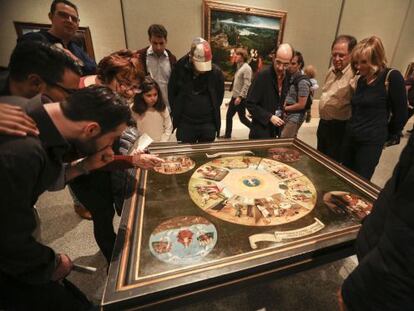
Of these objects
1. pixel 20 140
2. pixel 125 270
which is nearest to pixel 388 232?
pixel 125 270

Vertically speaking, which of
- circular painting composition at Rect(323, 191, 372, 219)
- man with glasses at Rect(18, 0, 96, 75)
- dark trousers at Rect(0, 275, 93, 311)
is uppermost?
man with glasses at Rect(18, 0, 96, 75)

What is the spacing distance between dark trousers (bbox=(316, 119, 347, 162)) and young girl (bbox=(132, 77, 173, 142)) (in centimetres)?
178

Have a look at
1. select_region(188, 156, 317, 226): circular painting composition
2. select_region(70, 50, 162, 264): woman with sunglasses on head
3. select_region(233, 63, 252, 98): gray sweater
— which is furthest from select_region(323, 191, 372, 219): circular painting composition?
select_region(233, 63, 252, 98): gray sweater

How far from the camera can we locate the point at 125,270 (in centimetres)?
88

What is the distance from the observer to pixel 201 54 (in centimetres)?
223

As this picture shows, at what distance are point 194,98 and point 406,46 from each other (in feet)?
26.3

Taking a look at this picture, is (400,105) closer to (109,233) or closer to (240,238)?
(240,238)

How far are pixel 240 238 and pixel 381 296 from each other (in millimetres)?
536

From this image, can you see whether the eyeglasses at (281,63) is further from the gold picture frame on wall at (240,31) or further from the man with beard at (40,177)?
the gold picture frame on wall at (240,31)

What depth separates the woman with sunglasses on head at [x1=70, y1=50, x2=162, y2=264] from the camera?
147 cm

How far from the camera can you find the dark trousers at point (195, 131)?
2.64 metres

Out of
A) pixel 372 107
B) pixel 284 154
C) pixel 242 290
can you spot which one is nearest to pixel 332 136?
pixel 372 107

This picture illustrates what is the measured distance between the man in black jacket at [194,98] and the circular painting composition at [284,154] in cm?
90

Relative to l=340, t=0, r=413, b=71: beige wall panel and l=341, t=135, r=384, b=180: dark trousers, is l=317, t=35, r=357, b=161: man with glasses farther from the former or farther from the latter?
l=340, t=0, r=413, b=71: beige wall panel
